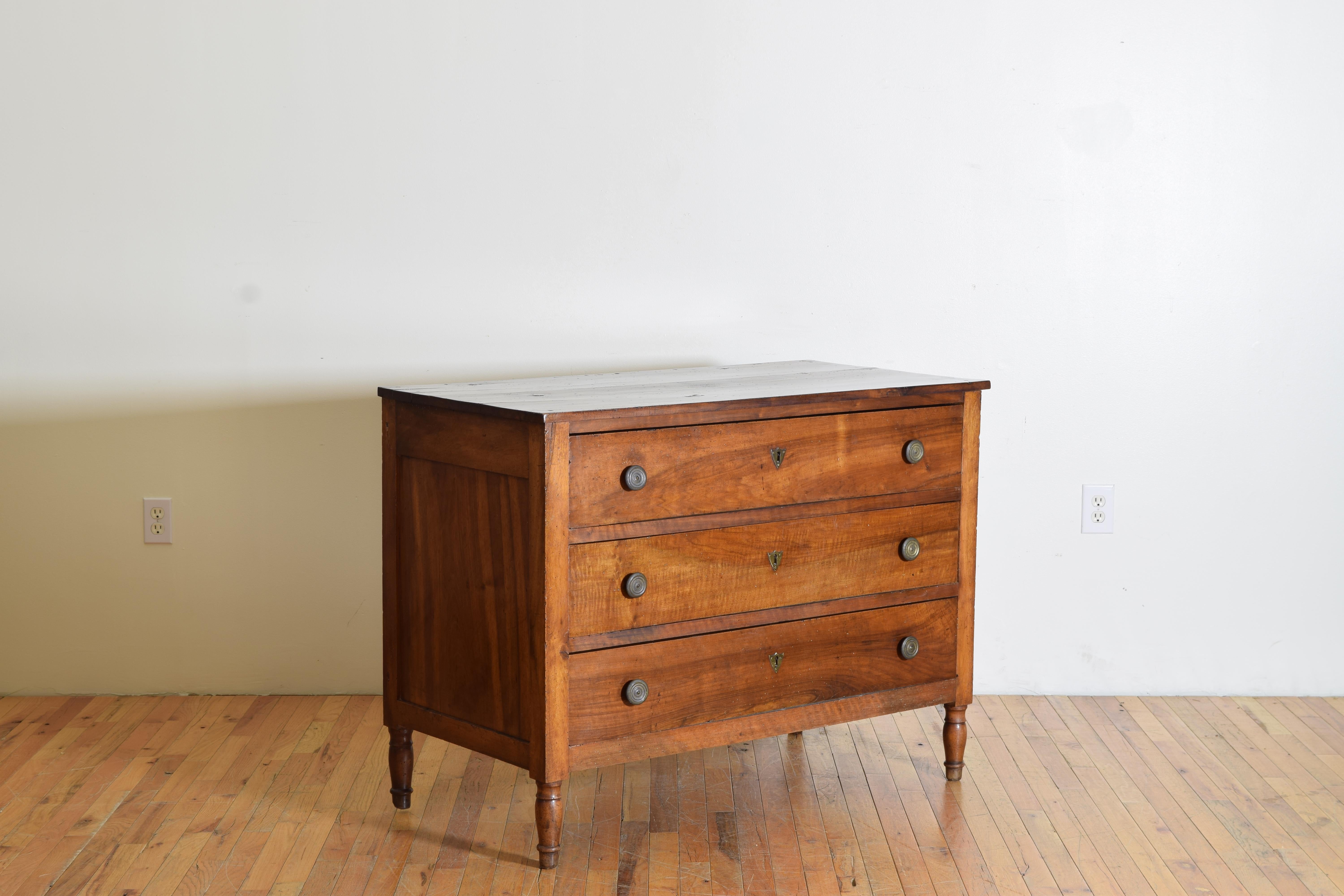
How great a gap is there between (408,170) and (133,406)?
0.77 metres

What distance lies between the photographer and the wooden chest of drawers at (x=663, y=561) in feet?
6.68

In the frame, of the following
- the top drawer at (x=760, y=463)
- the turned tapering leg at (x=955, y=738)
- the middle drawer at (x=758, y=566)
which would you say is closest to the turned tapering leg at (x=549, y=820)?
the middle drawer at (x=758, y=566)

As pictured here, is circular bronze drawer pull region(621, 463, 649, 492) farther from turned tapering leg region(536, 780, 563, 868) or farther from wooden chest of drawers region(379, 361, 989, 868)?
turned tapering leg region(536, 780, 563, 868)

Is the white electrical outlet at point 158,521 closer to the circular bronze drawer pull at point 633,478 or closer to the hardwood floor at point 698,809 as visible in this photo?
the hardwood floor at point 698,809

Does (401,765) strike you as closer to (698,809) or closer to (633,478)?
(698,809)

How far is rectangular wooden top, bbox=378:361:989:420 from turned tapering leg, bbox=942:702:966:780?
605 mm

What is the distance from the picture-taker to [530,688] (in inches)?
80.4

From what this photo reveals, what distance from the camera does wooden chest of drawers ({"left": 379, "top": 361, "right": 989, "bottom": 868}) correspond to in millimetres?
2037

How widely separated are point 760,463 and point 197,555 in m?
1.39

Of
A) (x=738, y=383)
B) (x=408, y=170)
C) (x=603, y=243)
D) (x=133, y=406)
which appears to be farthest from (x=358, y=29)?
(x=738, y=383)

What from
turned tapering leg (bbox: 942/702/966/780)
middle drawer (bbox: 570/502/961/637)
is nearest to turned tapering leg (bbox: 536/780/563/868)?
middle drawer (bbox: 570/502/961/637)

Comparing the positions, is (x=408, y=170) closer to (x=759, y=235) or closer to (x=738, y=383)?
(x=759, y=235)

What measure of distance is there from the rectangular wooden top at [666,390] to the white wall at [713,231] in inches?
13.4

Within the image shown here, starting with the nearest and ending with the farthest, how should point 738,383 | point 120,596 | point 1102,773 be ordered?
point 738,383, point 1102,773, point 120,596
